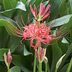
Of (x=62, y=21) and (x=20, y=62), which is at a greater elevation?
(x=62, y=21)

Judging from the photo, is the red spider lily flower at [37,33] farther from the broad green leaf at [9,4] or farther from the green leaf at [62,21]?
the broad green leaf at [9,4]

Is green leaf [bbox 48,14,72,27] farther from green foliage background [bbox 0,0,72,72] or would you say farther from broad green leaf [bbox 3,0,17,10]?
broad green leaf [bbox 3,0,17,10]

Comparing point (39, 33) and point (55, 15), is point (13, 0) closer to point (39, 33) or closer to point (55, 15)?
point (55, 15)

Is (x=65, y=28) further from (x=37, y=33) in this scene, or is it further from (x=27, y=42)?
(x=37, y=33)

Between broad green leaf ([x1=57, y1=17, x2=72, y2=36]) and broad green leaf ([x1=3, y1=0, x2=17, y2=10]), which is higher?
broad green leaf ([x1=3, y1=0, x2=17, y2=10])

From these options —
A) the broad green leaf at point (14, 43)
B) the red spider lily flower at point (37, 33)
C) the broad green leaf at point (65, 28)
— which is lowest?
the broad green leaf at point (14, 43)

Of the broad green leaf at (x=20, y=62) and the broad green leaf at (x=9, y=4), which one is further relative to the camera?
the broad green leaf at (x=9, y=4)

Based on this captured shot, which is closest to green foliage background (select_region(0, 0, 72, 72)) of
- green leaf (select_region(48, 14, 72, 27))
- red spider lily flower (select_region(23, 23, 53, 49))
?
green leaf (select_region(48, 14, 72, 27))

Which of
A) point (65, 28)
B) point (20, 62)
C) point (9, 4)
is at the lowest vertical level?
point (20, 62)

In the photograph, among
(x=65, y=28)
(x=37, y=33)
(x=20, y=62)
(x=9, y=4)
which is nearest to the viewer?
(x=37, y=33)

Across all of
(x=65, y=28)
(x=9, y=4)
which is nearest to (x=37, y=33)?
(x=65, y=28)

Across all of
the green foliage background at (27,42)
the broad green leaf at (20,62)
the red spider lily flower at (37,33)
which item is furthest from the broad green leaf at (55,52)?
the red spider lily flower at (37,33)

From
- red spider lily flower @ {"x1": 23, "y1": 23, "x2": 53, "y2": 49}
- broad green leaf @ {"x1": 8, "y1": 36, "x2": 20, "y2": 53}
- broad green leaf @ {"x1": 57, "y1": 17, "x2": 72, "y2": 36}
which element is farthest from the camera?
broad green leaf @ {"x1": 8, "y1": 36, "x2": 20, "y2": 53}
